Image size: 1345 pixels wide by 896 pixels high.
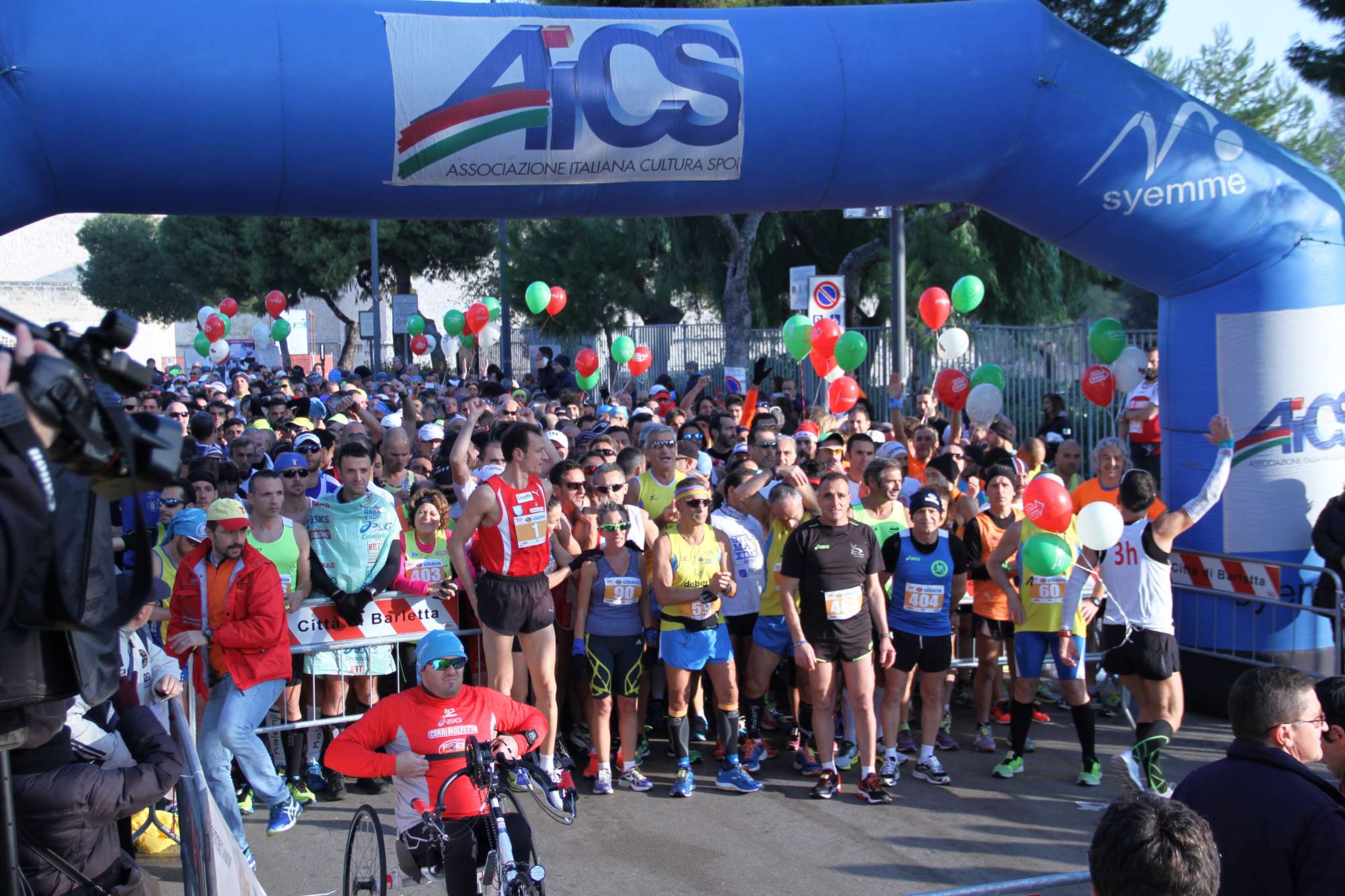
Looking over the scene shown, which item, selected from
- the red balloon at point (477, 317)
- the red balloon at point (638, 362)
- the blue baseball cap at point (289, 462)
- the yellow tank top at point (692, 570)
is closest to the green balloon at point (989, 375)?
the yellow tank top at point (692, 570)

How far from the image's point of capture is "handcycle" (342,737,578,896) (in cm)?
450

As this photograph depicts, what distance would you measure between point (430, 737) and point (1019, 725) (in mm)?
3792

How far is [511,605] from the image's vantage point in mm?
7152

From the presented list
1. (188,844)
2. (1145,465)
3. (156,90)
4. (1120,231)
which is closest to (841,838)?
(188,844)

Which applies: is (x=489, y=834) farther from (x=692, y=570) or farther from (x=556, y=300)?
(x=556, y=300)

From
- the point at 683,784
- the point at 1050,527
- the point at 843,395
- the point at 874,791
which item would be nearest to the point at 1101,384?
the point at 843,395

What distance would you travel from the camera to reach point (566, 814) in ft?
15.6

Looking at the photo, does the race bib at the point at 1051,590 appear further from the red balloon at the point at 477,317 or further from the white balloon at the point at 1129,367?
the red balloon at the point at 477,317

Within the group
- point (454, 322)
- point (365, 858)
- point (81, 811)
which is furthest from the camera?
point (454, 322)

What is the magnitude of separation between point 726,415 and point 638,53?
200 inches

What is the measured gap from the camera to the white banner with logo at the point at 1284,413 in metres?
8.16

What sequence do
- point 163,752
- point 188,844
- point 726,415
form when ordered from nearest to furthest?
point 163,752 < point 188,844 < point 726,415

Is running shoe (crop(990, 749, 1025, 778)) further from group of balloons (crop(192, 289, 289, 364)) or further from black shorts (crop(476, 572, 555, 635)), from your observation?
group of balloons (crop(192, 289, 289, 364))

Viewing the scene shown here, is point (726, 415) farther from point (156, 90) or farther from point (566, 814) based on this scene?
point (566, 814)
